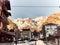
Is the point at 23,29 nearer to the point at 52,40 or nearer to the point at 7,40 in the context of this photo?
the point at 52,40

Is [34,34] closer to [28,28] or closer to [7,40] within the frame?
[28,28]

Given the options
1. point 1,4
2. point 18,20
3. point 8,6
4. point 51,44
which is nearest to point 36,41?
point 51,44

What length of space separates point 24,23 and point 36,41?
1.10 m

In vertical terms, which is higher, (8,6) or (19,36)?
(8,6)

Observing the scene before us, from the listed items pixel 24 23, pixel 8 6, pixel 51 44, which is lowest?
pixel 51 44

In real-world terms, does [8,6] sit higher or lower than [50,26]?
higher

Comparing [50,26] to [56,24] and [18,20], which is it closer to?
[56,24]

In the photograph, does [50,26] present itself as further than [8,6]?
Yes

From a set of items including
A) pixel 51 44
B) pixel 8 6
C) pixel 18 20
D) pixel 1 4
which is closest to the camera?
pixel 1 4

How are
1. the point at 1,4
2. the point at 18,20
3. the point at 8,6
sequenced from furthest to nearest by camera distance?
the point at 18,20 < the point at 8,6 < the point at 1,4

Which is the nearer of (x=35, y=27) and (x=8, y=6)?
(x=8, y=6)

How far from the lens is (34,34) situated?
9.62 meters

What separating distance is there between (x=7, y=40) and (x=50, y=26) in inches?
132

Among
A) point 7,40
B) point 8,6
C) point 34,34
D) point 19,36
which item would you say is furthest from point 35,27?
point 7,40
